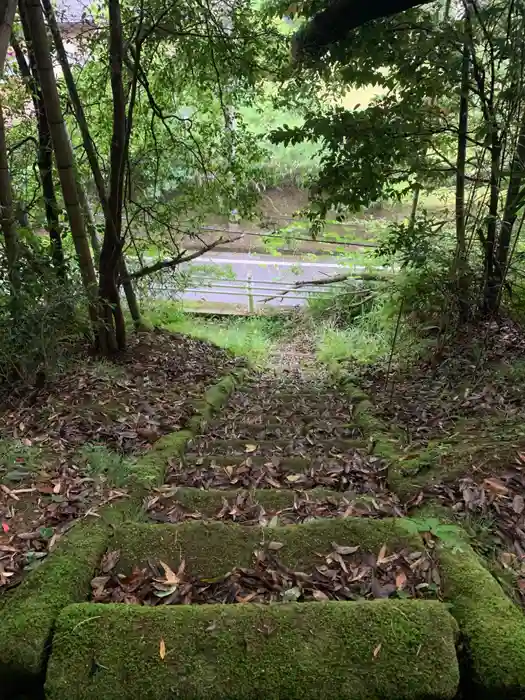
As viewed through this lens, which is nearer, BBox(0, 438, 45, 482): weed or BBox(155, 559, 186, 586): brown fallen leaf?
BBox(155, 559, 186, 586): brown fallen leaf

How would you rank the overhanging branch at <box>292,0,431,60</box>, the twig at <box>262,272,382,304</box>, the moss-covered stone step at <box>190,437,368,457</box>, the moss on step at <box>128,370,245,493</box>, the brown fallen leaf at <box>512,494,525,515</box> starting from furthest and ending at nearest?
the twig at <box>262,272,382,304</box>, the overhanging branch at <box>292,0,431,60</box>, the moss-covered stone step at <box>190,437,368,457</box>, the moss on step at <box>128,370,245,493</box>, the brown fallen leaf at <box>512,494,525,515</box>

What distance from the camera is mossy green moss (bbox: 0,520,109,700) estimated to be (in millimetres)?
1352

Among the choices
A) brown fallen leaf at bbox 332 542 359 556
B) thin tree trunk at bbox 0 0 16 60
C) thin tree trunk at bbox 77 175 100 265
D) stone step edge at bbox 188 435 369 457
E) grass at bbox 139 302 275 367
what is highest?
thin tree trunk at bbox 0 0 16 60

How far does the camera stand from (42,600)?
60.4 inches

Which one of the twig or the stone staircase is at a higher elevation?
the stone staircase

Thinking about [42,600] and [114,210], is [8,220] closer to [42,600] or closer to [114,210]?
[114,210]

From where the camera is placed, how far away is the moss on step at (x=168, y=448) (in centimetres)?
255

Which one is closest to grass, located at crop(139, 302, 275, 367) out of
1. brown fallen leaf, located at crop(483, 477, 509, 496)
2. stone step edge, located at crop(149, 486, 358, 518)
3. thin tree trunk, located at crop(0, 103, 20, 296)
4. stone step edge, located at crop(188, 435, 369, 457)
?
thin tree trunk, located at crop(0, 103, 20, 296)

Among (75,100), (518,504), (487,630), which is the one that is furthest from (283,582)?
(75,100)

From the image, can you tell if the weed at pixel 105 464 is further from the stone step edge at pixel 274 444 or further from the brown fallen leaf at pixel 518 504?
the brown fallen leaf at pixel 518 504

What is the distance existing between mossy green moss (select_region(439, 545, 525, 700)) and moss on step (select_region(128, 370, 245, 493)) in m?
1.45

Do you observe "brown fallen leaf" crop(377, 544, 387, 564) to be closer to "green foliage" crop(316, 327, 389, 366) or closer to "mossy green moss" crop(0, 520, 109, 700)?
"mossy green moss" crop(0, 520, 109, 700)

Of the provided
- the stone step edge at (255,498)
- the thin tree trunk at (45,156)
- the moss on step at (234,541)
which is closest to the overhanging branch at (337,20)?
the thin tree trunk at (45,156)

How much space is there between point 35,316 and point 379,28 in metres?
3.49
